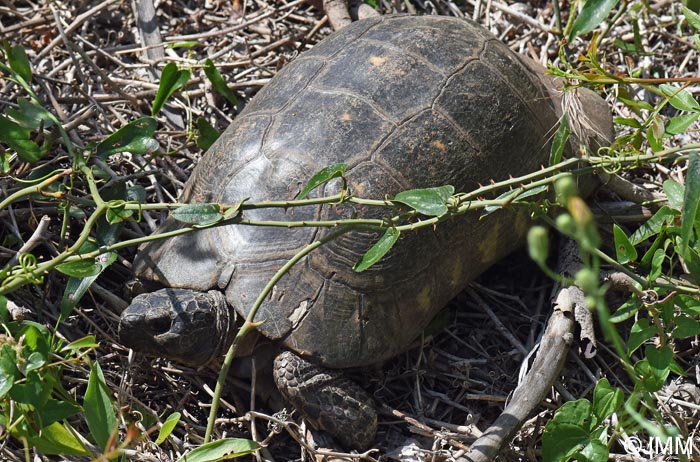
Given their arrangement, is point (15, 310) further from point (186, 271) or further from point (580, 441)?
point (580, 441)

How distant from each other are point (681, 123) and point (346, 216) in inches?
49.7

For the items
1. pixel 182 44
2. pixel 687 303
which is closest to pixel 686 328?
pixel 687 303

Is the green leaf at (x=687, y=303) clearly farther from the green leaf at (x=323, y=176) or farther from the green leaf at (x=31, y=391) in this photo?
the green leaf at (x=31, y=391)

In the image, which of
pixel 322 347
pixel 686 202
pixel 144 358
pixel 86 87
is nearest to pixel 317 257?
A: pixel 322 347

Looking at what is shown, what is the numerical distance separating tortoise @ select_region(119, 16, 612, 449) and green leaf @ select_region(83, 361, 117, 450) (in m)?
0.47

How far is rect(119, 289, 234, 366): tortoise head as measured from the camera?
3.06m

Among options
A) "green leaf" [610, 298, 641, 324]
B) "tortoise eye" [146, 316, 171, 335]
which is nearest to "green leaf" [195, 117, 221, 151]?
"tortoise eye" [146, 316, 171, 335]

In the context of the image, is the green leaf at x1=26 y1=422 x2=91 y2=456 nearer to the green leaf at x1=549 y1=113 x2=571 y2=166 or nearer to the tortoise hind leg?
the tortoise hind leg

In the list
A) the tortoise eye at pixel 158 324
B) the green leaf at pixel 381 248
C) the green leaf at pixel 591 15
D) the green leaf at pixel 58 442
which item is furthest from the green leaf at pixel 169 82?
the green leaf at pixel 591 15

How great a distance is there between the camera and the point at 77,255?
2.54 m

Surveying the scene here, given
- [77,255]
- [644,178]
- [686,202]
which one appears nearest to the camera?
[686,202]

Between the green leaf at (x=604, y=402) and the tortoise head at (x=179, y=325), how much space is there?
1.39 meters

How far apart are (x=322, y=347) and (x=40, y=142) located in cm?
168

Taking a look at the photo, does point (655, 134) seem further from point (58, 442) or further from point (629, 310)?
point (58, 442)
